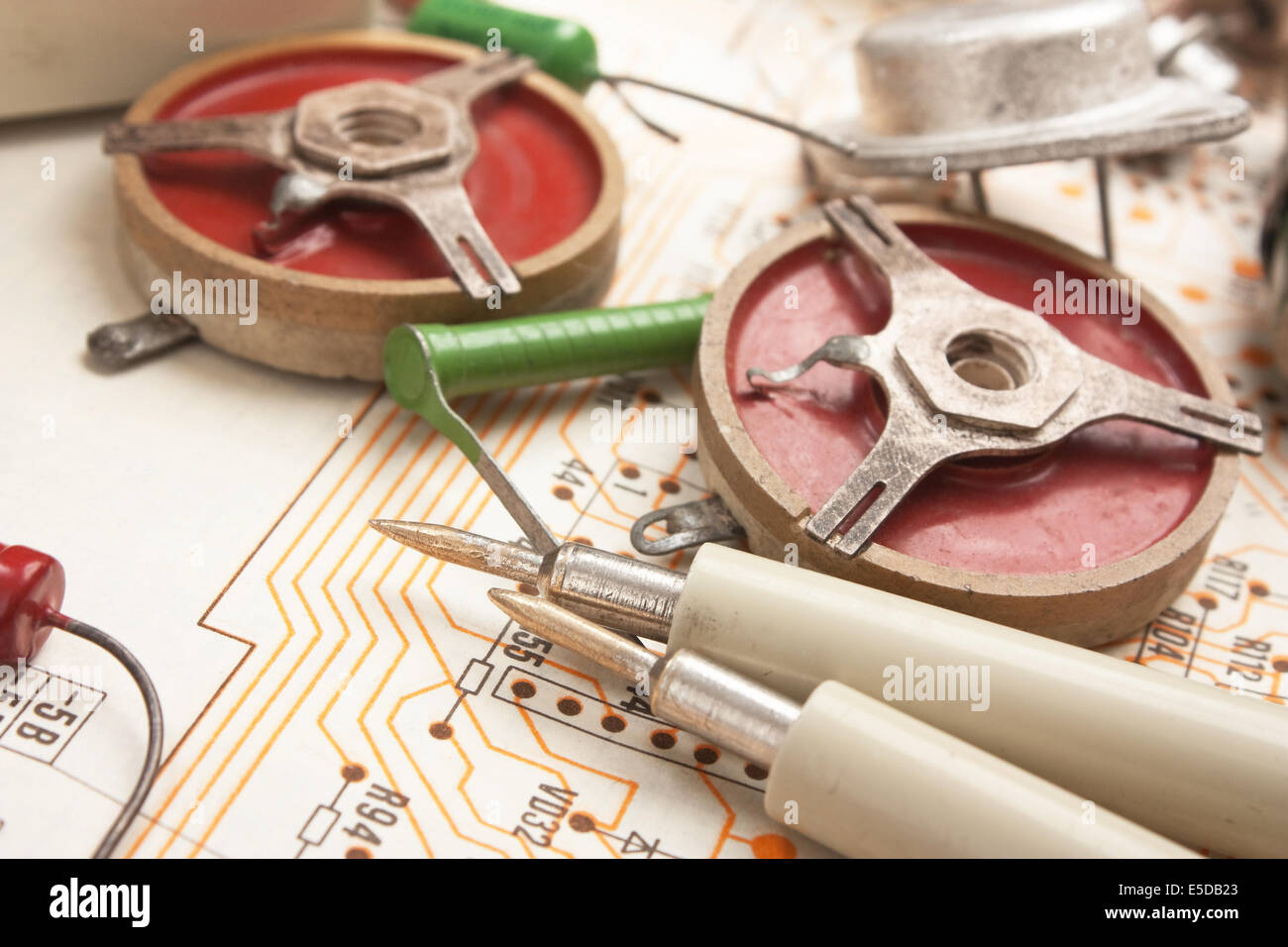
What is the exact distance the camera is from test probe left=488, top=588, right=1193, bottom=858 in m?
0.85

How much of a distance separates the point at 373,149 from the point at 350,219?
3.4 inches

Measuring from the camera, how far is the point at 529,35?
1.67m

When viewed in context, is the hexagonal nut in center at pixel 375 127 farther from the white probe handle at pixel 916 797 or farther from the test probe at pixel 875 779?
the white probe handle at pixel 916 797

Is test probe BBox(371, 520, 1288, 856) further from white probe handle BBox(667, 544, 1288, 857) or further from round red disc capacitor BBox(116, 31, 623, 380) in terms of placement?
round red disc capacitor BBox(116, 31, 623, 380)

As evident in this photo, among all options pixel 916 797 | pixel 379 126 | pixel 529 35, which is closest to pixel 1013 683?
pixel 916 797

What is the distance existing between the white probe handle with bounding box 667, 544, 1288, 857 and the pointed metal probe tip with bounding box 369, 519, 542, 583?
0.49 ft

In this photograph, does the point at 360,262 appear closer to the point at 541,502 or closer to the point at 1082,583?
the point at 541,502

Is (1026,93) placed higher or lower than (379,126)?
higher

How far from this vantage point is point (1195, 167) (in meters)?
1.87

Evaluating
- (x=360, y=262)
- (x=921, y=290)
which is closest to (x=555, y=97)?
(x=360, y=262)

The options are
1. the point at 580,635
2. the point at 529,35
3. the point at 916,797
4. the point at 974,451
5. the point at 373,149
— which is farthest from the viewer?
the point at 529,35
